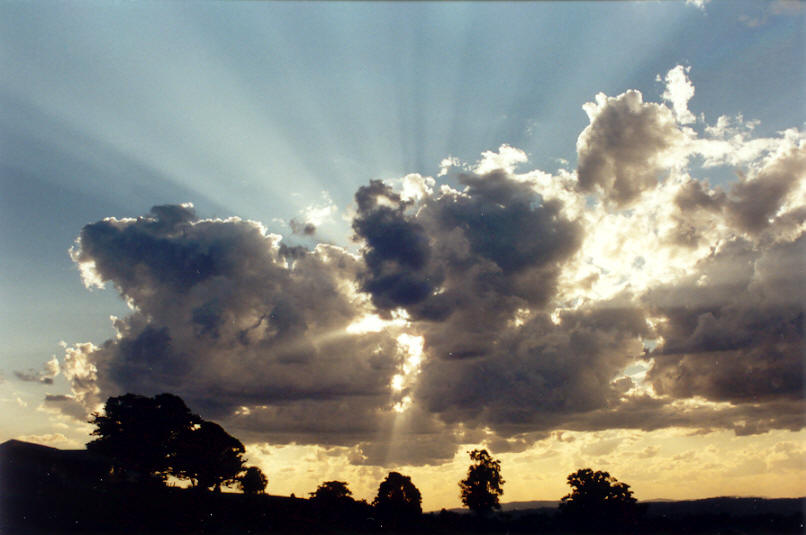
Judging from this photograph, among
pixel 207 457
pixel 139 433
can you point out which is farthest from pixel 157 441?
pixel 207 457

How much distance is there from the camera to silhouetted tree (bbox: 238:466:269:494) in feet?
484

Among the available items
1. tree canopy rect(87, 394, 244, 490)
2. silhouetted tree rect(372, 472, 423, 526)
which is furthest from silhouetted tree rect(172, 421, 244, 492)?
silhouetted tree rect(372, 472, 423, 526)

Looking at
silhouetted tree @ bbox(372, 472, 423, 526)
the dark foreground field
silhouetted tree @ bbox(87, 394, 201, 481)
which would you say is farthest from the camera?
silhouetted tree @ bbox(372, 472, 423, 526)

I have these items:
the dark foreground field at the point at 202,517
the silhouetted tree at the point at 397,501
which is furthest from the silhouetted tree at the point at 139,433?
the silhouetted tree at the point at 397,501

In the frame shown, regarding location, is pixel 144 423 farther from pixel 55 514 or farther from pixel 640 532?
pixel 640 532

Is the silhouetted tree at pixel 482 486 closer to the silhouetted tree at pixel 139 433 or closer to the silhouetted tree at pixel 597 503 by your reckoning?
the silhouetted tree at pixel 597 503

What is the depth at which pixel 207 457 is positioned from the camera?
101 m

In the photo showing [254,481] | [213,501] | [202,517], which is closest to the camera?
[202,517]

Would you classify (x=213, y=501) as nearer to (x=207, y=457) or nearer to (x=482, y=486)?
(x=207, y=457)

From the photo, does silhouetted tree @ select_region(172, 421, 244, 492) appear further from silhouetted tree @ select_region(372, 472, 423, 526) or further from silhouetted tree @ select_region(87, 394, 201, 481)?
silhouetted tree @ select_region(372, 472, 423, 526)

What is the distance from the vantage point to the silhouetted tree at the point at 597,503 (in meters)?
127

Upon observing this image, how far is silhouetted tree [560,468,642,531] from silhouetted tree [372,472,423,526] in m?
35.5

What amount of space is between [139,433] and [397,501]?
59855 mm

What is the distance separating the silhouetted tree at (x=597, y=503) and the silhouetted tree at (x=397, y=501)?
35.5m
